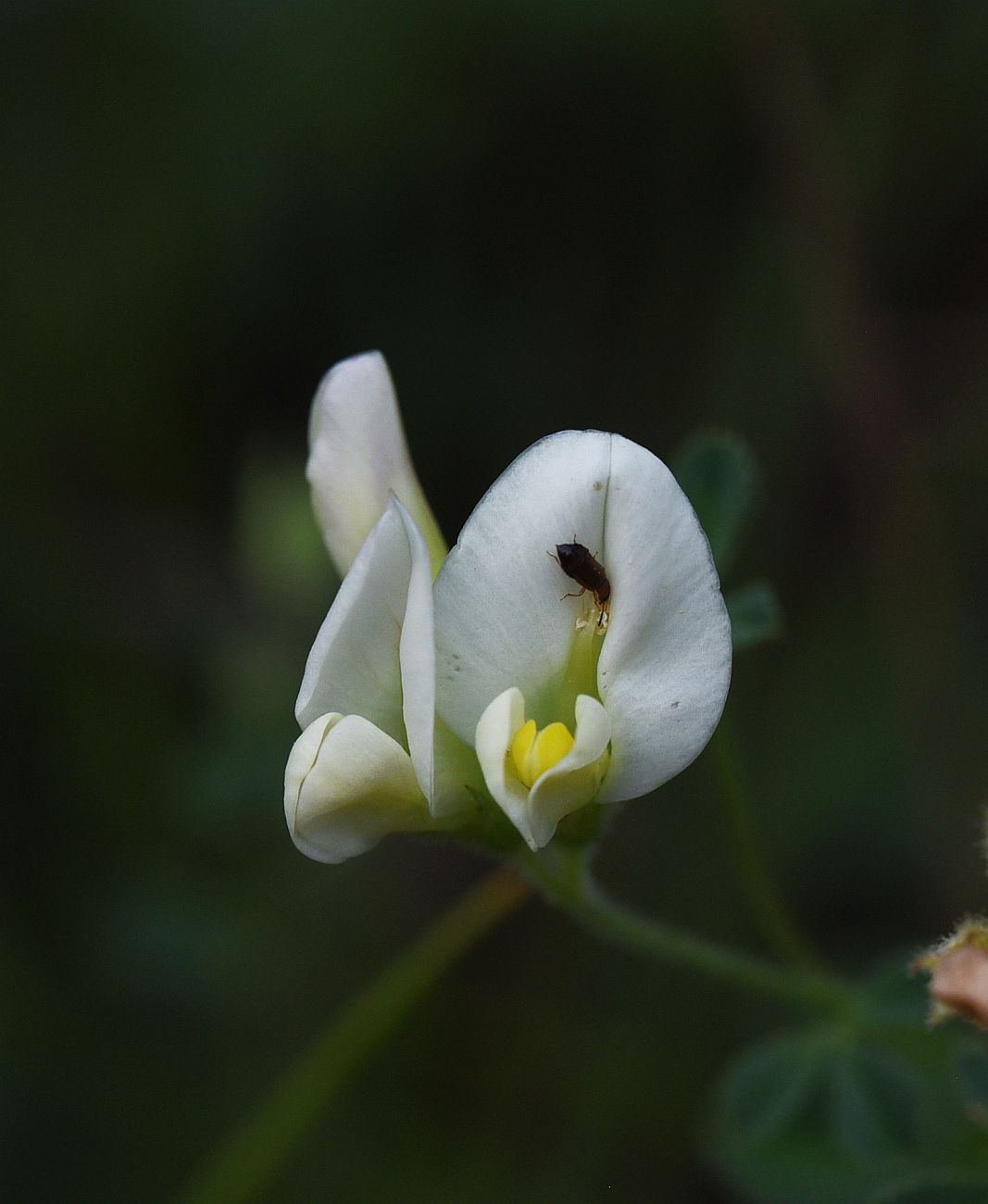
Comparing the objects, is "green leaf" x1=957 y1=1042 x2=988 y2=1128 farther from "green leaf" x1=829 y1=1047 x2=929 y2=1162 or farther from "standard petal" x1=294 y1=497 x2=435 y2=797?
"standard petal" x1=294 y1=497 x2=435 y2=797

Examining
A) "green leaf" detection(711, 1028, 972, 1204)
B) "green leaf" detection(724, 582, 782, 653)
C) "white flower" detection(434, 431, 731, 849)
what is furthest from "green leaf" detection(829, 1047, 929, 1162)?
"white flower" detection(434, 431, 731, 849)

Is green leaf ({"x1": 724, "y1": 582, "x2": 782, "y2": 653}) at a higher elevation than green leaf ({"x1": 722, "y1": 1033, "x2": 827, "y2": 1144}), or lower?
higher

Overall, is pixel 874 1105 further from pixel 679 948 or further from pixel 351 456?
pixel 351 456

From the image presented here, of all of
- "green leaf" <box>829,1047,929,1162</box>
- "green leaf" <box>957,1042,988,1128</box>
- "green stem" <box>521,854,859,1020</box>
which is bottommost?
"green leaf" <box>829,1047,929,1162</box>

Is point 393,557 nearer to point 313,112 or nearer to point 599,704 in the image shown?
point 599,704

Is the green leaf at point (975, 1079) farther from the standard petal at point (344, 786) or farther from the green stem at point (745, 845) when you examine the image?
the standard petal at point (344, 786)

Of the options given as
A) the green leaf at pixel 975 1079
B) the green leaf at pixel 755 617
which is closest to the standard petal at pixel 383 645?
the green leaf at pixel 755 617
